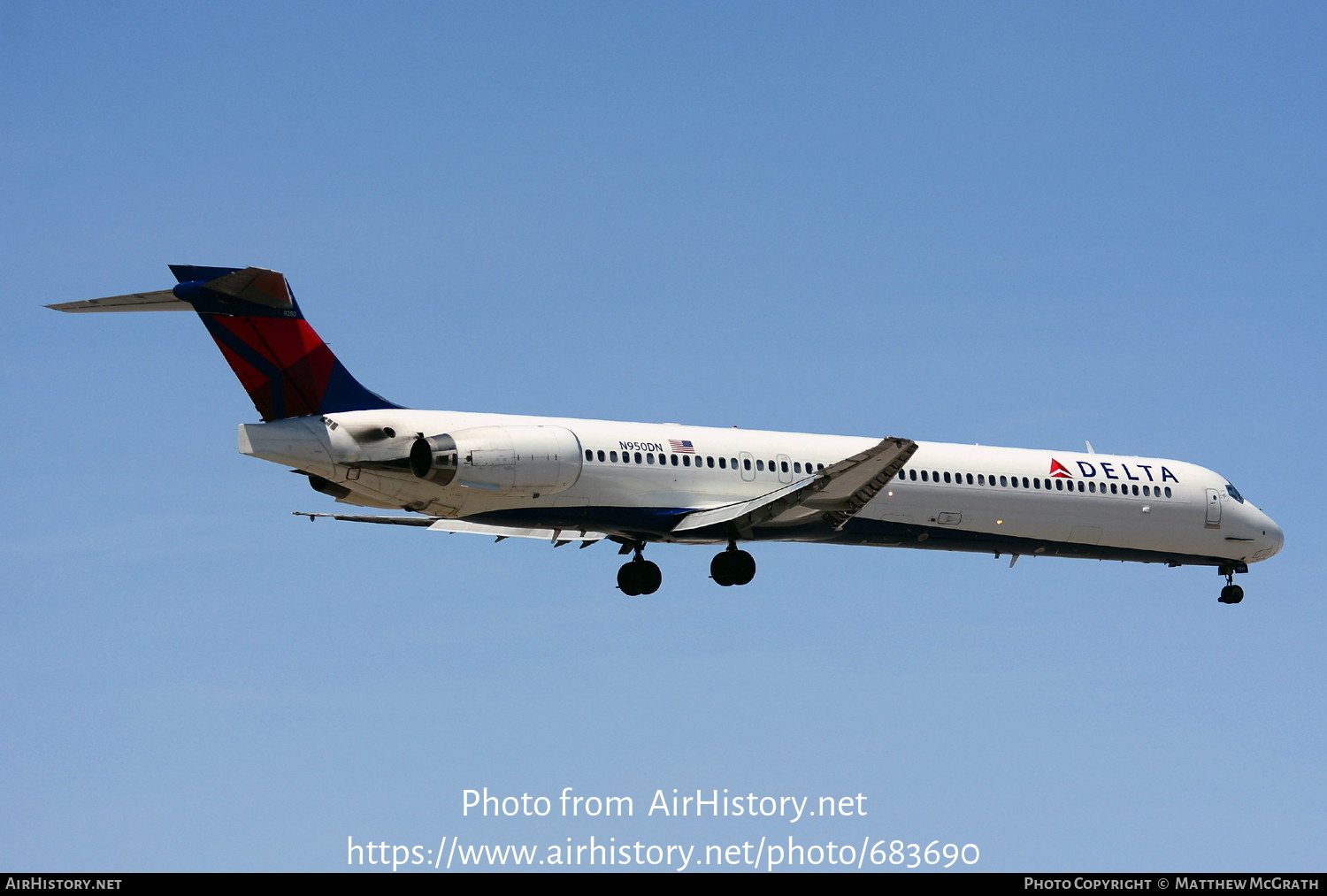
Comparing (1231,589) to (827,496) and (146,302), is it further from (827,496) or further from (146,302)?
(146,302)

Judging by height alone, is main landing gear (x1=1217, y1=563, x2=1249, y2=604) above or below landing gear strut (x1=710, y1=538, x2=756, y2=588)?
above

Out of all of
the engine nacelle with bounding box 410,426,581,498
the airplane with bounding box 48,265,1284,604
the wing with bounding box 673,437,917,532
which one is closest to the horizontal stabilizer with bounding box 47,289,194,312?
the airplane with bounding box 48,265,1284,604

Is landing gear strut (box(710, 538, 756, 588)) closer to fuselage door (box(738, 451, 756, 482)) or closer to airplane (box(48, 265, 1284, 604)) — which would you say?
airplane (box(48, 265, 1284, 604))

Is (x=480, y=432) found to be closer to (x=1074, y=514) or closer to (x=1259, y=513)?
(x=1074, y=514)

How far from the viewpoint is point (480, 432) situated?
92.0 feet

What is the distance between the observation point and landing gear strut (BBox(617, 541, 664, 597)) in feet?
106

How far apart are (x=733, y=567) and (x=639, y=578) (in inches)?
90.5

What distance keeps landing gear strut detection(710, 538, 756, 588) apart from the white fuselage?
50cm

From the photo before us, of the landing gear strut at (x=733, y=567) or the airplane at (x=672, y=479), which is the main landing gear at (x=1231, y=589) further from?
the landing gear strut at (x=733, y=567)

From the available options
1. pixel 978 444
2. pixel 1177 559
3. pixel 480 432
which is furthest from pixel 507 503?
pixel 1177 559

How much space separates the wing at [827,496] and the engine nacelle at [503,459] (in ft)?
9.08

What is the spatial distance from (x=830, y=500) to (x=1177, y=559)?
10205 millimetres

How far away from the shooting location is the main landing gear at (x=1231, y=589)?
120ft

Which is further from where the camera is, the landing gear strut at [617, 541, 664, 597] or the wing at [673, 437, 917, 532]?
the landing gear strut at [617, 541, 664, 597]
